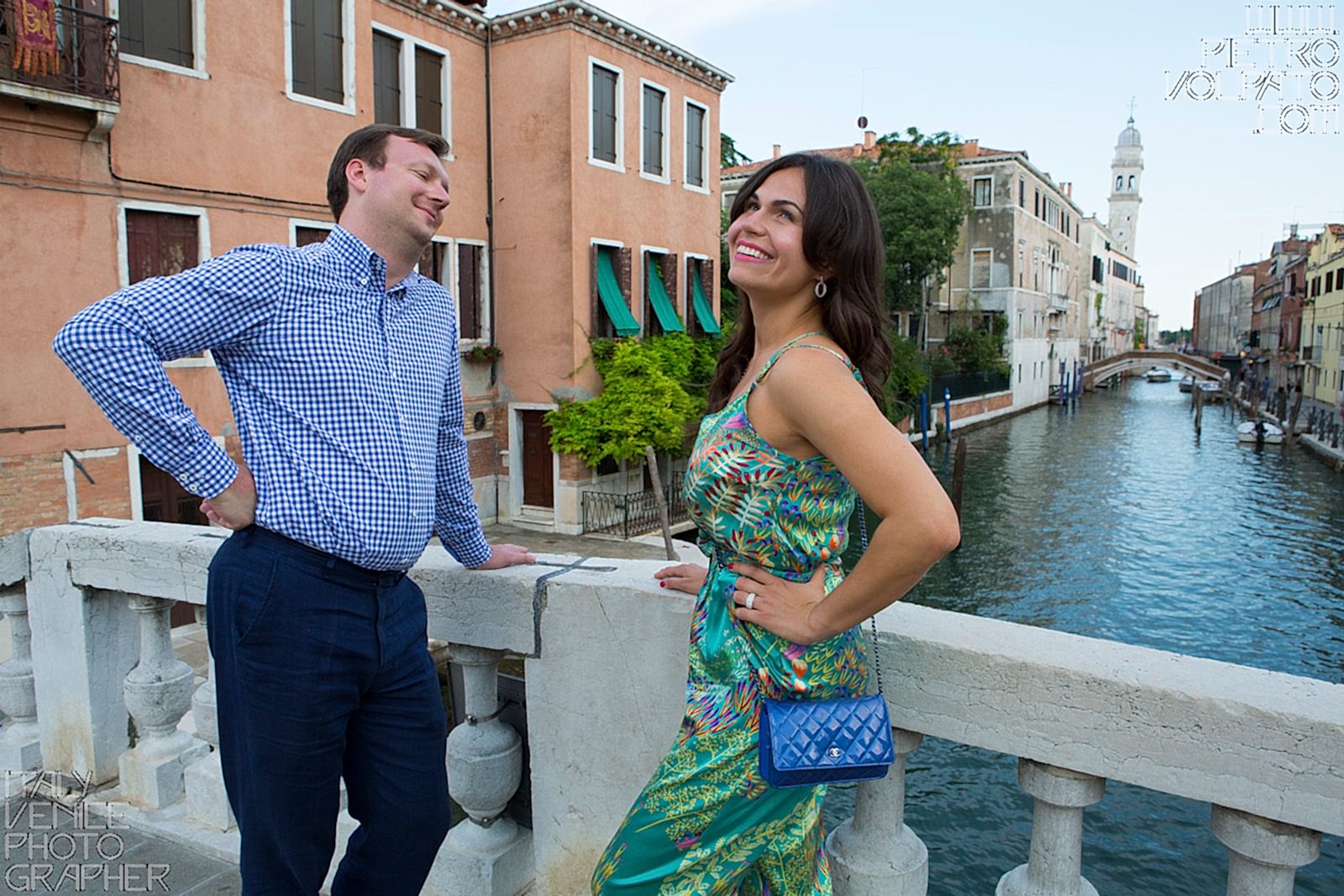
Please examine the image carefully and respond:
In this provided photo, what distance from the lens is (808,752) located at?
50.3 inches

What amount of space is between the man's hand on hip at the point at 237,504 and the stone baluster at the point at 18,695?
5.30 ft

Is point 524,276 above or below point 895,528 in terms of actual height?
above

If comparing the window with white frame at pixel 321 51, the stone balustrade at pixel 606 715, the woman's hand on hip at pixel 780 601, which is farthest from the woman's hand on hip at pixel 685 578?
the window with white frame at pixel 321 51

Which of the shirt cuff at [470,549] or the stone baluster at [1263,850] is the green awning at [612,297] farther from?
the stone baluster at [1263,850]

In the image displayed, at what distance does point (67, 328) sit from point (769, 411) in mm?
1036

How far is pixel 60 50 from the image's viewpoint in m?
8.77

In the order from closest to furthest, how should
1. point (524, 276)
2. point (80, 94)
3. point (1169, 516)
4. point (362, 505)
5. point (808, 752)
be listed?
point (808, 752) < point (362, 505) < point (80, 94) < point (524, 276) < point (1169, 516)

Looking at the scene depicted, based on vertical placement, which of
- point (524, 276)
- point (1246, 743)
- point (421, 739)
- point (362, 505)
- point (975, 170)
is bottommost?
point (421, 739)

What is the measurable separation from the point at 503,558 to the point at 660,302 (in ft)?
47.8

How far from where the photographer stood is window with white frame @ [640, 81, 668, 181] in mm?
15844

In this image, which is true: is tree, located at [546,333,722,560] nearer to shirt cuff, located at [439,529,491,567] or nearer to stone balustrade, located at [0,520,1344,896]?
stone balustrade, located at [0,520,1344,896]

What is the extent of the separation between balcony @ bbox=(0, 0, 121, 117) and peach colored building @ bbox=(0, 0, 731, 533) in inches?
0.8

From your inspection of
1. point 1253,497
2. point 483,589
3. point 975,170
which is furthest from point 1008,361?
point 483,589

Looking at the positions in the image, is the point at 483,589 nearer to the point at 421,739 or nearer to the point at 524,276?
the point at 421,739
